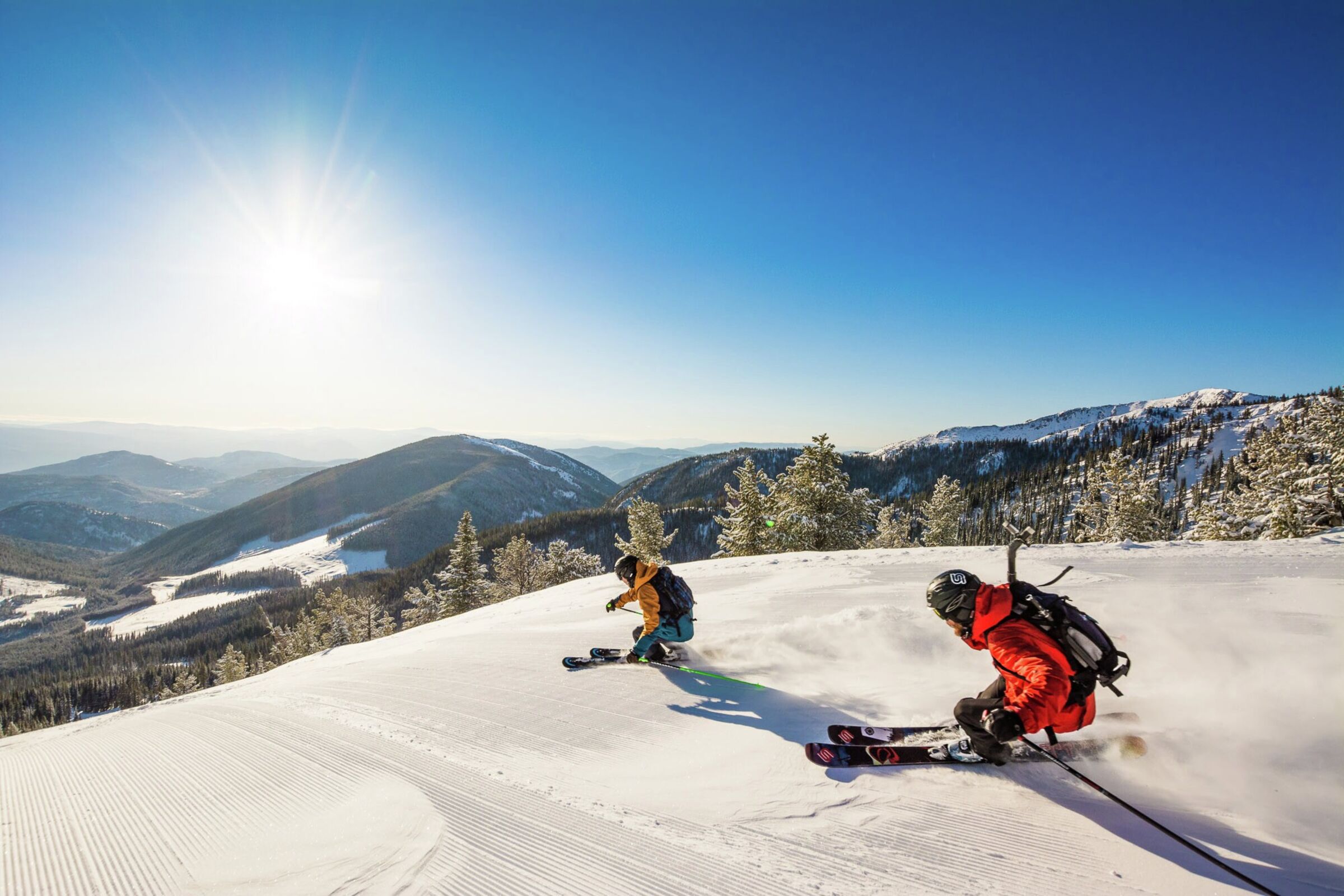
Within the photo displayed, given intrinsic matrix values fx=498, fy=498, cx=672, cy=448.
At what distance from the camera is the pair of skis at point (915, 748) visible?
434 centimetres

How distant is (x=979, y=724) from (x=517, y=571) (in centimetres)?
4219

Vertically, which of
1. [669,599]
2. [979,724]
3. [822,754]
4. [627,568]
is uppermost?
[627,568]

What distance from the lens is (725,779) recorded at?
452 centimetres

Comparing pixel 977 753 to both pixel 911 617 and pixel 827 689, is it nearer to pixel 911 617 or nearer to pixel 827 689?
pixel 827 689

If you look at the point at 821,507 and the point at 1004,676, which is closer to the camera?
the point at 1004,676

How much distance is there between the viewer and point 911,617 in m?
7.28

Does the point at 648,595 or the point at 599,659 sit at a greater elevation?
the point at 648,595

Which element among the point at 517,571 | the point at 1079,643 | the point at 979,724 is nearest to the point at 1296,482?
the point at 1079,643

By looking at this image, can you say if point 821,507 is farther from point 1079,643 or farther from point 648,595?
point 1079,643

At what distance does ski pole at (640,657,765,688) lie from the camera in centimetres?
657

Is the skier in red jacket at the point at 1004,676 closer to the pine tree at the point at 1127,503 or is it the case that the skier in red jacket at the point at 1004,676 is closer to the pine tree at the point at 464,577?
the pine tree at the point at 1127,503

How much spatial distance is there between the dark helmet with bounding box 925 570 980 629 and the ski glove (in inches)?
29.1

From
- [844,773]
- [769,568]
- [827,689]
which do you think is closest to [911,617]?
[827,689]

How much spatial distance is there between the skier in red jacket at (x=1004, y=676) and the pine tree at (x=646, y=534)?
31435mm
